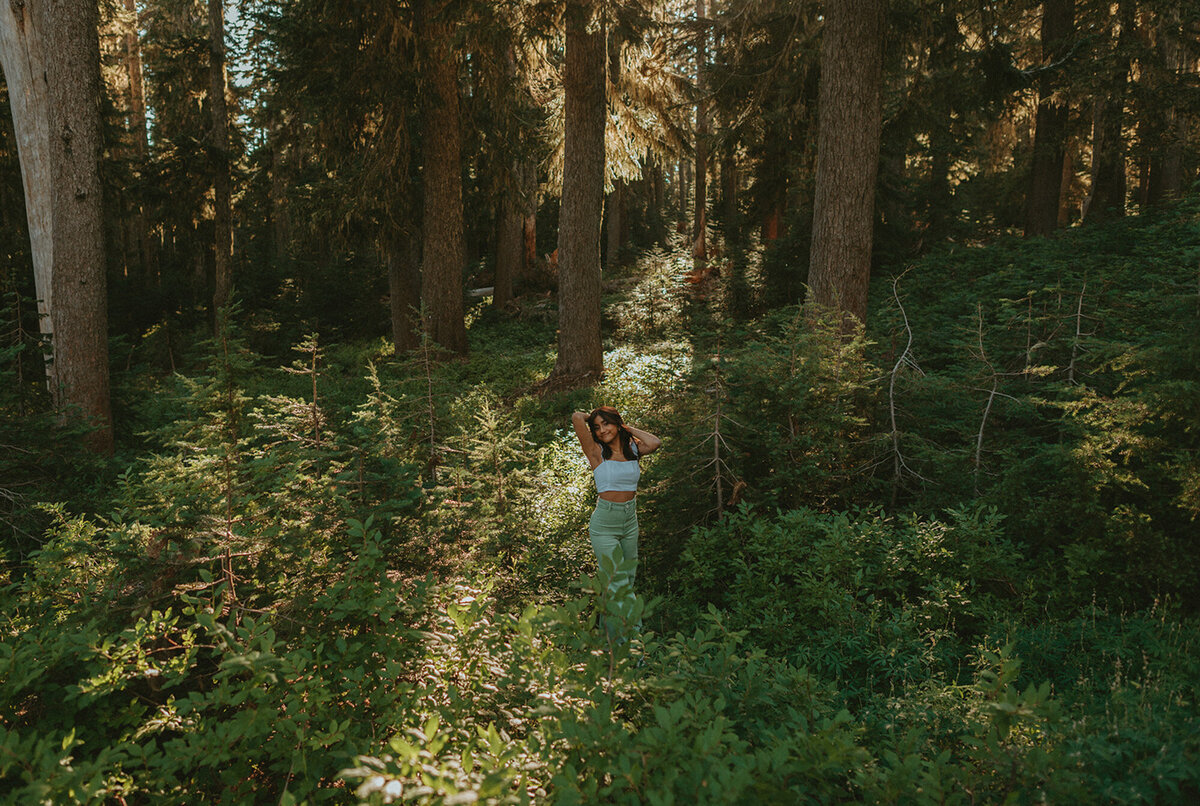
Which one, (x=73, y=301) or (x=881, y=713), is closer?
(x=881, y=713)

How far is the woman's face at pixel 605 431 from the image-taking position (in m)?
5.07

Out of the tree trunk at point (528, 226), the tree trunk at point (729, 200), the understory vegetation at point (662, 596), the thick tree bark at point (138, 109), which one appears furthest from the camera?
the thick tree bark at point (138, 109)

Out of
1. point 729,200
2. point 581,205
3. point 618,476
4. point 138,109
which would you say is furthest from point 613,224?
point 618,476

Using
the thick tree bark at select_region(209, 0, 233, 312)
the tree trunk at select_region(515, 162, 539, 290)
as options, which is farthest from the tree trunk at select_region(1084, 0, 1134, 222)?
the thick tree bark at select_region(209, 0, 233, 312)

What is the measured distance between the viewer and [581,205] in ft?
36.2

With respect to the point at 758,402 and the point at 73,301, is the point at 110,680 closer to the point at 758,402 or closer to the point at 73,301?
the point at 758,402

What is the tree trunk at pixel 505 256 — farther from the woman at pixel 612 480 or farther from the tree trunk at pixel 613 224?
the woman at pixel 612 480

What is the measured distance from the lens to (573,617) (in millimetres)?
2842

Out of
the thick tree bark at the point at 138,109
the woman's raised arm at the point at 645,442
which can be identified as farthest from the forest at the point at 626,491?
the thick tree bark at the point at 138,109

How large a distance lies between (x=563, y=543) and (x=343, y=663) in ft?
9.64

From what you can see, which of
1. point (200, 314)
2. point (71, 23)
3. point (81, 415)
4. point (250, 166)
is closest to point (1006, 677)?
point (81, 415)

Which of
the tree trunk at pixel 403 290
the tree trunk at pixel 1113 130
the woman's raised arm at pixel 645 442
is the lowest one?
the woman's raised arm at pixel 645 442

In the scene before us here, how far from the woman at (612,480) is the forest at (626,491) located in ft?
1.31

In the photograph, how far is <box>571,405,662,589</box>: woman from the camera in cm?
496
